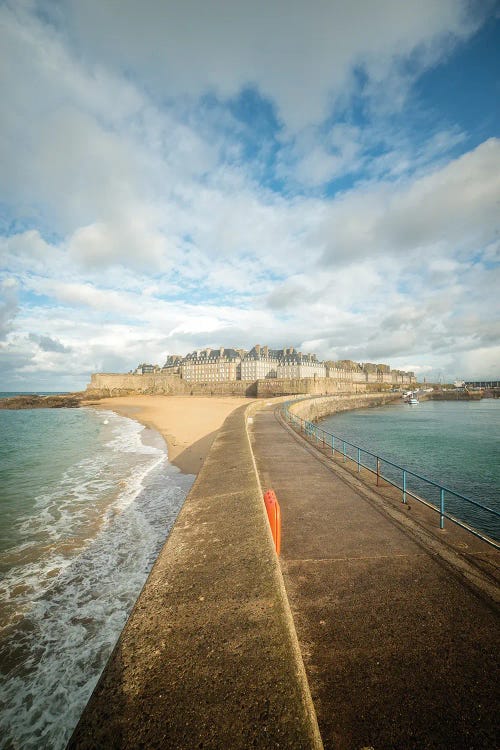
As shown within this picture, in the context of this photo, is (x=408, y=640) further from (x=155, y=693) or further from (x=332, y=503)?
(x=332, y=503)

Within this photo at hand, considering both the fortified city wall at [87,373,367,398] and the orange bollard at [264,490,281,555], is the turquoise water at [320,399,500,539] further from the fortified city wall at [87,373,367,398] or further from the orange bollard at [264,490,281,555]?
the fortified city wall at [87,373,367,398]

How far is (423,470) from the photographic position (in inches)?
643

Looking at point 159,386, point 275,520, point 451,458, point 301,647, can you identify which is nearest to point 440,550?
point 275,520

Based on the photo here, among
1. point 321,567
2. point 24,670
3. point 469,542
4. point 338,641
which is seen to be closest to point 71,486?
point 24,670

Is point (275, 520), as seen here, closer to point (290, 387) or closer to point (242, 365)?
point (290, 387)

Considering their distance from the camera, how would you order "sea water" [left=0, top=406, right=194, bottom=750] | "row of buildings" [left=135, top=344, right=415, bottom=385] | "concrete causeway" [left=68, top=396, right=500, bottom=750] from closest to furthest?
"concrete causeway" [left=68, top=396, right=500, bottom=750] → "sea water" [left=0, top=406, right=194, bottom=750] → "row of buildings" [left=135, top=344, right=415, bottom=385]

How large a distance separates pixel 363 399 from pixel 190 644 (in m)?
69.8

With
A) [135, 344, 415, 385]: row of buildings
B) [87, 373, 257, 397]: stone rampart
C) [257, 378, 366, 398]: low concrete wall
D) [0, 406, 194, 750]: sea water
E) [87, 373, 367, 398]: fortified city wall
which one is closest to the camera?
[0, 406, 194, 750]: sea water

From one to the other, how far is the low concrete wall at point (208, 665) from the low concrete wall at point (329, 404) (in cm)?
2583

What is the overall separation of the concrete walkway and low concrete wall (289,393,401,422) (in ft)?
79.7

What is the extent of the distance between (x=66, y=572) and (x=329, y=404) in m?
48.3

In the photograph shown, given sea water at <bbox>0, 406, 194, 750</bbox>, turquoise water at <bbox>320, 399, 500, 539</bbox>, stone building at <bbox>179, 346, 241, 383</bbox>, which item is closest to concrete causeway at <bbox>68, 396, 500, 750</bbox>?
sea water at <bbox>0, 406, 194, 750</bbox>

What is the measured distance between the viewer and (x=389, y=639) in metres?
3.32

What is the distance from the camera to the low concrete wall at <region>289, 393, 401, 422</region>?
35166 mm
